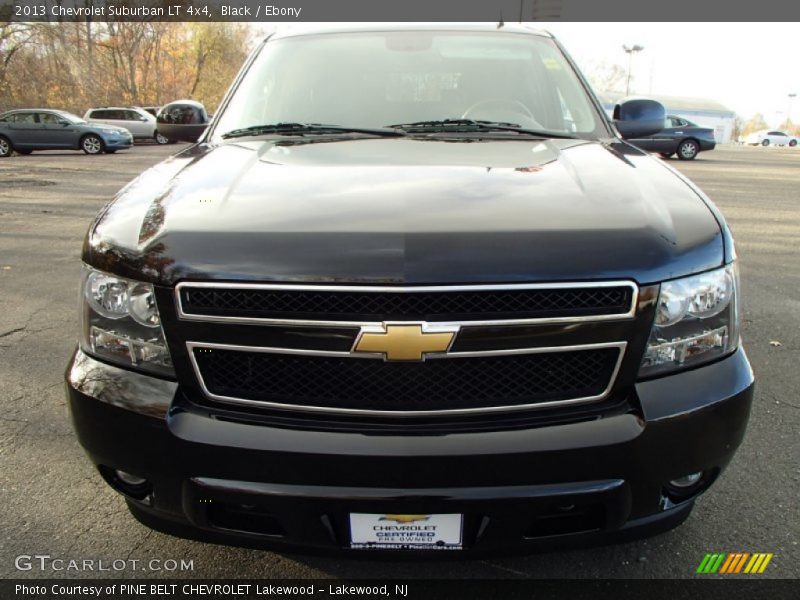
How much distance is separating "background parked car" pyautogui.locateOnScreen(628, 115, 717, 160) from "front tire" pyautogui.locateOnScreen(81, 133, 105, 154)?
1942 centimetres

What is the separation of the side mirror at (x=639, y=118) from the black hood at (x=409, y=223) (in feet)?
4.11

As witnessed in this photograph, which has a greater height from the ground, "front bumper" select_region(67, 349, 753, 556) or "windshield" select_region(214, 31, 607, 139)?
"windshield" select_region(214, 31, 607, 139)

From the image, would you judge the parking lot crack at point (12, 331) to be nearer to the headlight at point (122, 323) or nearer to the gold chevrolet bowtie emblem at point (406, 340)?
the headlight at point (122, 323)

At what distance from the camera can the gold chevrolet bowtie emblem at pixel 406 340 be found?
5.17 ft

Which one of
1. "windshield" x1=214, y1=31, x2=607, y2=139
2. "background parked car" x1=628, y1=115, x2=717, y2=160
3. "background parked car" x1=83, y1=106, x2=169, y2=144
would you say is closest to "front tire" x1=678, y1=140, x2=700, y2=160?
"background parked car" x1=628, y1=115, x2=717, y2=160

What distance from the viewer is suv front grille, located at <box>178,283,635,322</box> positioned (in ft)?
5.19

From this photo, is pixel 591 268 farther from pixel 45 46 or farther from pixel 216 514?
pixel 45 46

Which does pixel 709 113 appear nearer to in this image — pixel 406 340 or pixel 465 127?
pixel 465 127

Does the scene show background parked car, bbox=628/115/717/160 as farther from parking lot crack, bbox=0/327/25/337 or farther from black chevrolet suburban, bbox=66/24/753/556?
black chevrolet suburban, bbox=66/24/753/556

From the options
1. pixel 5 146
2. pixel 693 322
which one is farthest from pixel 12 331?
pixel 5 146

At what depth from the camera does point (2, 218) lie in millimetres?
9180

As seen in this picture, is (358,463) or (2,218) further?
(2,218)

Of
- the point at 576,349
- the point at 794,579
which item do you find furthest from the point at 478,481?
the point at 794,579

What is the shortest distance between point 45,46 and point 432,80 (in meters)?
46.6
